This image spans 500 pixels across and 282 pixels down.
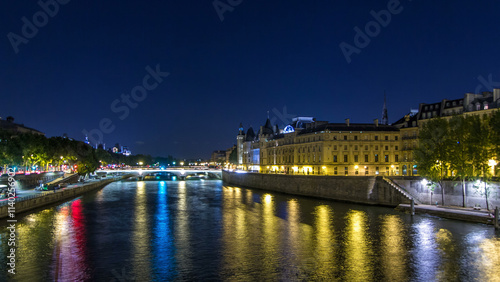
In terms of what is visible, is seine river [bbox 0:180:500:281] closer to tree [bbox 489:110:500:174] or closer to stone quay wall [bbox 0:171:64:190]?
tree [bbox 489:110:500:174]

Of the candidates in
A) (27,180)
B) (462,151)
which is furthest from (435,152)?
(27,180)

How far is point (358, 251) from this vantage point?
109ft

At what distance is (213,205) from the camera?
67.8m

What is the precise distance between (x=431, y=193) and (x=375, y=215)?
10944 millimetres

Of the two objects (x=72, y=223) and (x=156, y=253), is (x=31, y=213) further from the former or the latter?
(x=156, y=253)

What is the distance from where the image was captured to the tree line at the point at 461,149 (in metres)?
48.7

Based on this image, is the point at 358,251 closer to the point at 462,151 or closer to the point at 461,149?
the point at 462,151

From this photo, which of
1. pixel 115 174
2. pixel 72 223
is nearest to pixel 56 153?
pixel 115 174

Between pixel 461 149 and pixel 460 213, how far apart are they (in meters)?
8.97

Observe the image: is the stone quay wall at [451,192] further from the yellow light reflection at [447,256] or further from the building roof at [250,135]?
the building roof at [250,135]

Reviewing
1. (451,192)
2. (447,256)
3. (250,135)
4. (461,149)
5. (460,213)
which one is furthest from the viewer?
(250,135)

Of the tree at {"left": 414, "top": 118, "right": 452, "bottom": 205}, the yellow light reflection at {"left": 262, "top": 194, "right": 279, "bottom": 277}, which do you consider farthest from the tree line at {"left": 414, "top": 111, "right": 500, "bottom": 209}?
the yellow light reflection at {"left": 262, "top": 194, "right": 279, "bottom": 277}

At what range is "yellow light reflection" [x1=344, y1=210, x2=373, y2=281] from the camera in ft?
89.5

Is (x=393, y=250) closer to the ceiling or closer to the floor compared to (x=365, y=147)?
closer to the floor
